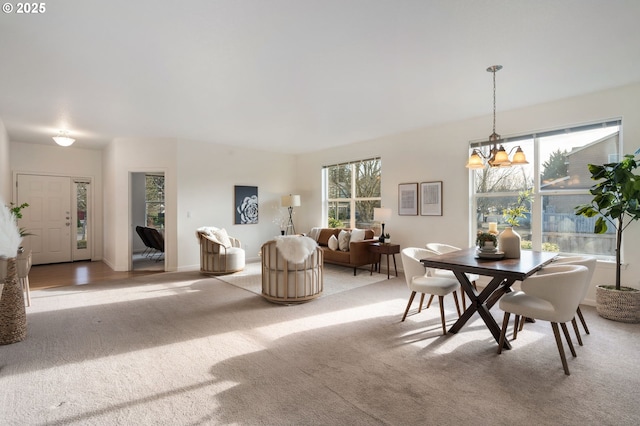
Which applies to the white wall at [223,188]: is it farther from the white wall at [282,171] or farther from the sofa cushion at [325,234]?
the sofa cushion at [325,234]

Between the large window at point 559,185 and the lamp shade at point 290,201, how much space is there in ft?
13.9

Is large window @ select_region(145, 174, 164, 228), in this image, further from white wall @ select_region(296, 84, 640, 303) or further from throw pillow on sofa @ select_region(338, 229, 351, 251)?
throw pillow on sofa @ select_region(338, 229, 351, 251)

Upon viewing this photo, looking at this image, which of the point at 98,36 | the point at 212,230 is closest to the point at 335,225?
the point at 212,230

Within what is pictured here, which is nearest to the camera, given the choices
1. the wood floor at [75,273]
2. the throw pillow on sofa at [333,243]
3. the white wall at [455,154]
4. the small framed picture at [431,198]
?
the white wall at [455,154]

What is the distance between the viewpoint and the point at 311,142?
715cm

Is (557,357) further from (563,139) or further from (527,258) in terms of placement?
(563,139)

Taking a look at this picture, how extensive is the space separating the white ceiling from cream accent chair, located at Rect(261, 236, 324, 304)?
2002 mm

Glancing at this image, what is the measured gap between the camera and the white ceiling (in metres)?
2.40

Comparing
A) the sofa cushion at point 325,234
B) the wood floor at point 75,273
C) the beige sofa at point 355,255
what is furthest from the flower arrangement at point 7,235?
the sofa cushion at point 325,234

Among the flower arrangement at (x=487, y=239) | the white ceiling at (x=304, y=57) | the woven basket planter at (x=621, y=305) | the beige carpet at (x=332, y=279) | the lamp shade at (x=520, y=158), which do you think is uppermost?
the white ceiling at (x=304, y=57)

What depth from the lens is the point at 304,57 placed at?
3.12 meters

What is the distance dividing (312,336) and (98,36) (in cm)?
323

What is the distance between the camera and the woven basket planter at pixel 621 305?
11.4 feet

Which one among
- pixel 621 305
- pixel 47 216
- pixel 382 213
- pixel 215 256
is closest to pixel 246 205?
pixel 215 256
